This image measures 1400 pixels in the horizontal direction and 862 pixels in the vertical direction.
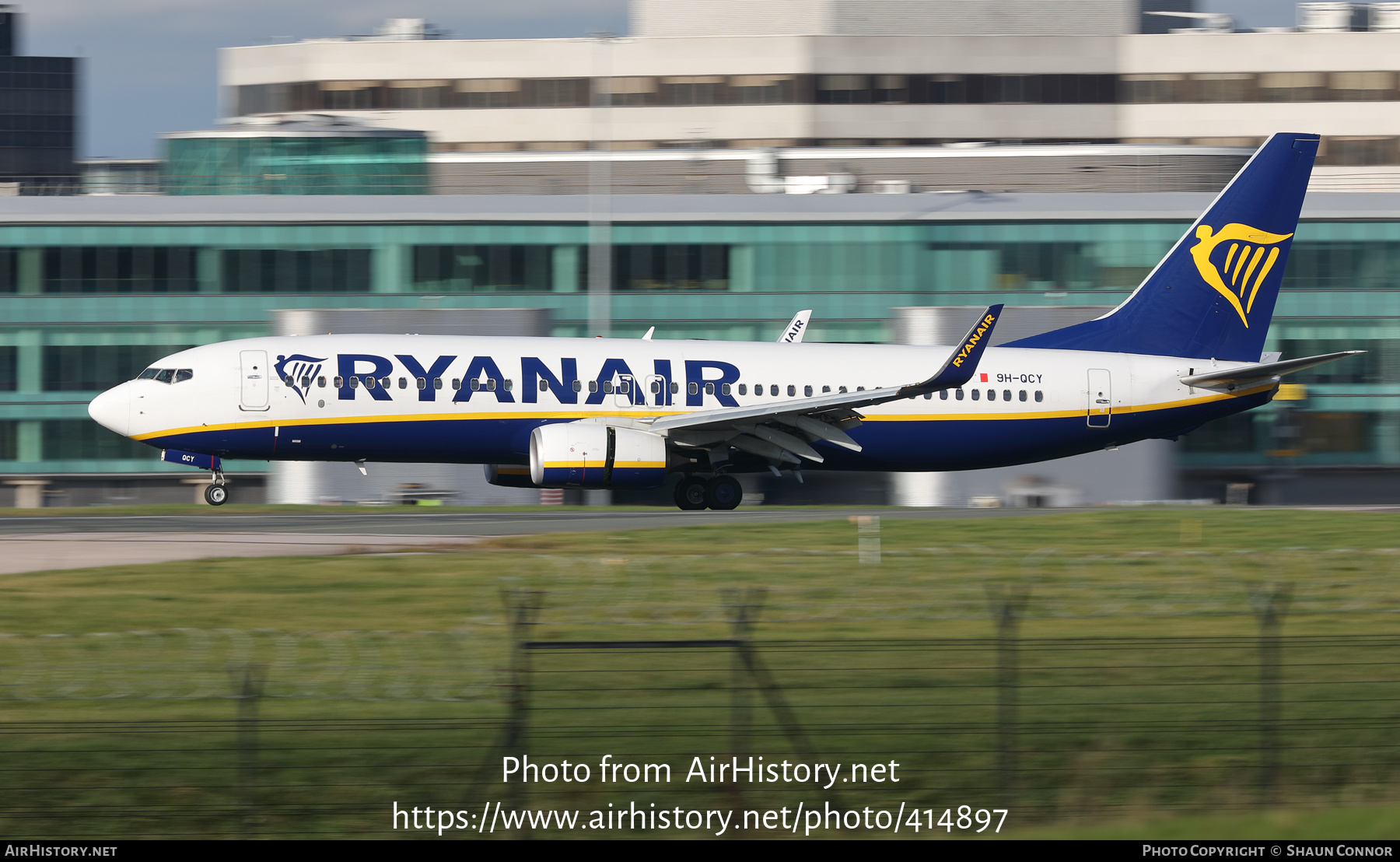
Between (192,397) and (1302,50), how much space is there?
241 feet

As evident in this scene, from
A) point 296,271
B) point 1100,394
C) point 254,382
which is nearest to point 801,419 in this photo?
point 1100,394

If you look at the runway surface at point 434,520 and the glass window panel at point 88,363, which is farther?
the glass window panel at point 88,363

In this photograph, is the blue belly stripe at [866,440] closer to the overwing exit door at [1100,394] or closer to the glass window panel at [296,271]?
the overwing exit door at [1100,394]

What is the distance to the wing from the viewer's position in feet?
100

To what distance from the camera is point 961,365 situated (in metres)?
30.7

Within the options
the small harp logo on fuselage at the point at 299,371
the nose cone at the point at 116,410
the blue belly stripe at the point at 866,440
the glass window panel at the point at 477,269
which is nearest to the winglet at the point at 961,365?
the blue belly stripe at the point at 866,440

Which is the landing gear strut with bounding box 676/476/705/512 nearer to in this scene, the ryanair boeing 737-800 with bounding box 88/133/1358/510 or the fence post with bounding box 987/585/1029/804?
the ryanair boeing 737-800 with bounding box 88/133/1358/510

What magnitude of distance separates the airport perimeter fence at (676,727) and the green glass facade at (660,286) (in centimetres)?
3938

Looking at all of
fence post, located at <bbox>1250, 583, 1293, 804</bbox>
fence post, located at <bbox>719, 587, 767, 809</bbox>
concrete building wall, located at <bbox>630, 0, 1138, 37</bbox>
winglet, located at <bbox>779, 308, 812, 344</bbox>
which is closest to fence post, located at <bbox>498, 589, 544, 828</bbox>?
fence post, located at <bbox>719, 587, 767, 809</bbox>

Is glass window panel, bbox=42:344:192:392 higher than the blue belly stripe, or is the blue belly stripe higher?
glass window panel, bbox=42:344:192:392

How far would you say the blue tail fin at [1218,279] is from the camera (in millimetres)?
37031

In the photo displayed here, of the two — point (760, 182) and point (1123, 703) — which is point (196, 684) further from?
point (760, 182)

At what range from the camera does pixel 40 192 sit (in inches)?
2173
